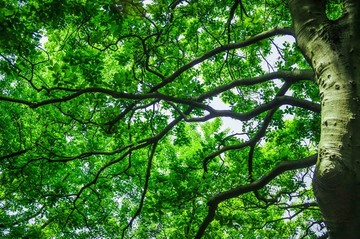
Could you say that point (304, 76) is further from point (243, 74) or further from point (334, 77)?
point (243, 74)

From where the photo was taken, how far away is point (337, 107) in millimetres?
2260

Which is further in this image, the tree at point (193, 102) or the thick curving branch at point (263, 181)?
the thick curving branch at point (263, 181)

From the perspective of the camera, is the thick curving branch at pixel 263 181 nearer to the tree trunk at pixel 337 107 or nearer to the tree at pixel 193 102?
the tree at pixel 193 102

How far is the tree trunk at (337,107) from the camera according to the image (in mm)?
1934

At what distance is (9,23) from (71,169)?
8.34 m

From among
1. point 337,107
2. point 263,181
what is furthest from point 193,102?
point 337,107

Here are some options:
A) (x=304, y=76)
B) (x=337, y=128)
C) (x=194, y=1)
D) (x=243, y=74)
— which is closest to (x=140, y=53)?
(x=194, y=1)

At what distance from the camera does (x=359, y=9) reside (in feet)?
9.30

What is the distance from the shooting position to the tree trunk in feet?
6.34

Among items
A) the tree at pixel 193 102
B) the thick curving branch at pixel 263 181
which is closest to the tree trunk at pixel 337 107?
the tree at pixel 193 102

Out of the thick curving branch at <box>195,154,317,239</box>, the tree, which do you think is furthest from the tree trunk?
the thick curving branch at <box>195,154,317,239</box>

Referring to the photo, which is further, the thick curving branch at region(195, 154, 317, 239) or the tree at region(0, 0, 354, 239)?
→ the thick curving branch at region(195, 154, 317, 239)

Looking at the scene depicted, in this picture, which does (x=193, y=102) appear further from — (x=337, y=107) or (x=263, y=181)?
(x=337, y=107)

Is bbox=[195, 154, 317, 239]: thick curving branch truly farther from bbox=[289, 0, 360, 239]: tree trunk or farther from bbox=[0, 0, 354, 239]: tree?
bbox=[289, 0, 360, 239]: tree trunk
